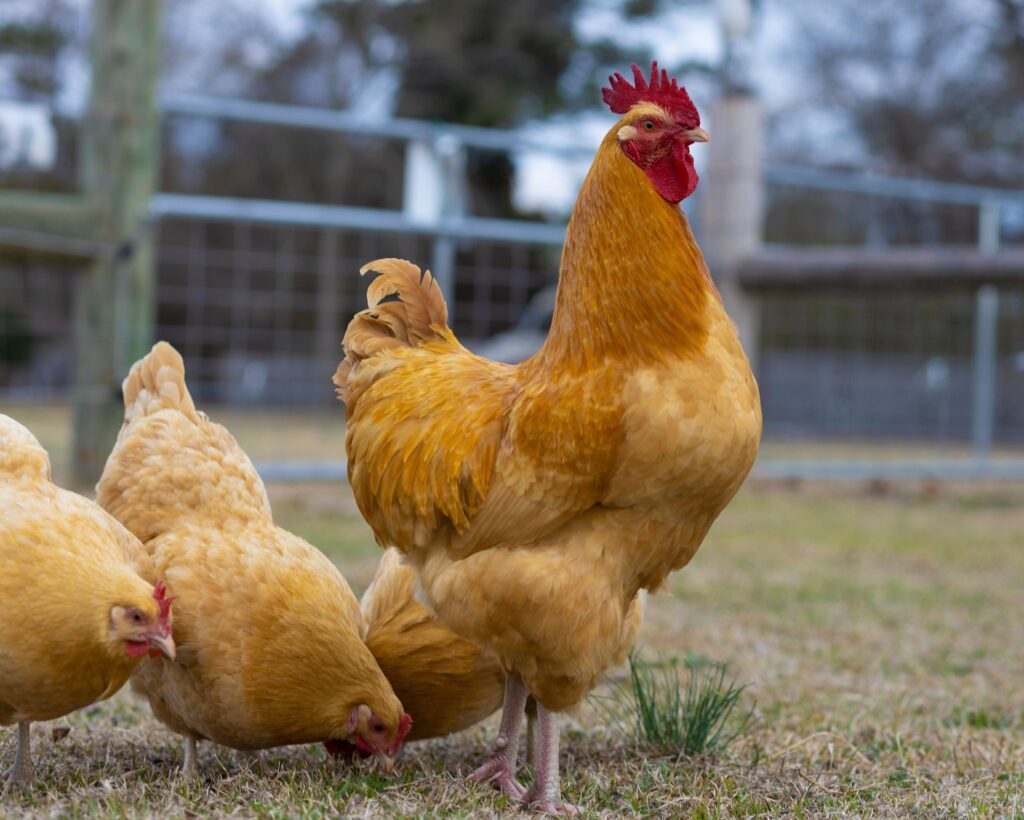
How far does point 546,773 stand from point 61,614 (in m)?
1.29

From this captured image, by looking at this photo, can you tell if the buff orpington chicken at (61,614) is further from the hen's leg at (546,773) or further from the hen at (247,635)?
the hen's leg at (546,773)

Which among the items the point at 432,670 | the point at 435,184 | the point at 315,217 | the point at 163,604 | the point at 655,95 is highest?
the point at 435,184

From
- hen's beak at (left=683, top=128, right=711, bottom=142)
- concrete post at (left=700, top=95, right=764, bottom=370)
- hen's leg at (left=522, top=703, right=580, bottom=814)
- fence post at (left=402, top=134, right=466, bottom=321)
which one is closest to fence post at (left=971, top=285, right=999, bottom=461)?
concrete post at (left=700, top=95, right=764, bottom=370)

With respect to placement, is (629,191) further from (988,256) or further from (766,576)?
(988,256)

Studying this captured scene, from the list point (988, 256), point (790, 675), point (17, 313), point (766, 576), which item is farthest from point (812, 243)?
point (17, 313)

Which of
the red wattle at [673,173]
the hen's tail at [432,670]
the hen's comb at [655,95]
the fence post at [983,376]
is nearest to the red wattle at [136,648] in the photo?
the hen's tail at [432,670]

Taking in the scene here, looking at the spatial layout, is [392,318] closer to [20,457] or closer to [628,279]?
[628,279]

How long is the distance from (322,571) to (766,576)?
4.08 metres

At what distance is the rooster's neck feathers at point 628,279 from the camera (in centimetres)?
284

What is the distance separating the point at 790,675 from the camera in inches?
177

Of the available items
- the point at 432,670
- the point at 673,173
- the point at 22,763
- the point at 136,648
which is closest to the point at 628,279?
the point at 673,173

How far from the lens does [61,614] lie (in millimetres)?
2594

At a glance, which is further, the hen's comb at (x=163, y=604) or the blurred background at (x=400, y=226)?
the blurred background at (x=400, y=226)

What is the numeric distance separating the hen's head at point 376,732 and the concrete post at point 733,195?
7463 mm
